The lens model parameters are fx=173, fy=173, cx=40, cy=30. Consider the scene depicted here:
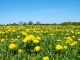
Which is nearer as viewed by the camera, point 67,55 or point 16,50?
point 67,55

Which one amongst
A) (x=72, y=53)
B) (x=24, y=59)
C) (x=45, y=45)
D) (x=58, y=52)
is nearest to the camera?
(x=24, y=59)

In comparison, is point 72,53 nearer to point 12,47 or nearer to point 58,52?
point 58,52

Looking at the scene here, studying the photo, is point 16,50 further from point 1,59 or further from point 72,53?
point 72,53

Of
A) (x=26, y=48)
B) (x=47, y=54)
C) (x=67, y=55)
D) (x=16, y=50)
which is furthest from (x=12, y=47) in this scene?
(x=67, y=55)

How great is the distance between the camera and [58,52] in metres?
4.18

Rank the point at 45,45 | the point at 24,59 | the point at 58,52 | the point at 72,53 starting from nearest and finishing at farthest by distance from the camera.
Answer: the point at 24,59 < the point at 72,53 < the point at 58,52 < the point at 45,45

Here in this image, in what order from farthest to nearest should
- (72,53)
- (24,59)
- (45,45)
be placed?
(45,45), (72,53), (24,59)

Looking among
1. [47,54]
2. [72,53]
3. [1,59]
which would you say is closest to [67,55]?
[72,53]

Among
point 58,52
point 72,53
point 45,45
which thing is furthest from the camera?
point 45,45

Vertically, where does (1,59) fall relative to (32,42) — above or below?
below

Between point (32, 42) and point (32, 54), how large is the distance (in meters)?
0.46

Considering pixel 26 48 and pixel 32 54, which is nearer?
pixel 32 54

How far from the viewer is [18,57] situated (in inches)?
148

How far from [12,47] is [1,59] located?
1.62 feet
